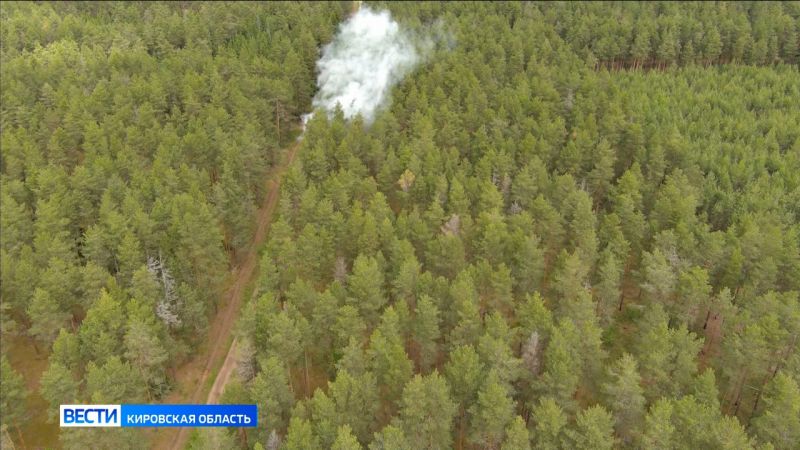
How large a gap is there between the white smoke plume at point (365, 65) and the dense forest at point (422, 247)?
339 centimetres

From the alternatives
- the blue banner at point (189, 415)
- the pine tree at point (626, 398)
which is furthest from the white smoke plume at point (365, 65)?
the pine tree at point (626, 398)

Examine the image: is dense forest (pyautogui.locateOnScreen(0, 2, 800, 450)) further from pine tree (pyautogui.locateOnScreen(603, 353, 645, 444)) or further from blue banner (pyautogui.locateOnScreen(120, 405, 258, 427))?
blue banner (pyautogui.locateOnScreen(120, 405, 258, 427))

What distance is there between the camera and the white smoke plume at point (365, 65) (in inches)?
3485

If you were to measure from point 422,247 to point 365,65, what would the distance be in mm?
49335

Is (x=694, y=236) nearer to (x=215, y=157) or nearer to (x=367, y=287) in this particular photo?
(x=367, y=287)

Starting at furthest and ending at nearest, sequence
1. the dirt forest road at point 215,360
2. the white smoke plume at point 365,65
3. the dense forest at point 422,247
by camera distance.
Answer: the white smoke plume at point 365,65
the dirt forest road at point 215,360
the dense forest at point 422,247

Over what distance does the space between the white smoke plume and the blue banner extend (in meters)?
44.5

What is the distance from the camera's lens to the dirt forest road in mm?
51875

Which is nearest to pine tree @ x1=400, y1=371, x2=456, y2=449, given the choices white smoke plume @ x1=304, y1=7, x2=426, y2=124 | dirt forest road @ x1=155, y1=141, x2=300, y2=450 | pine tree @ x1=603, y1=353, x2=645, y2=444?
pine tree @ x1=603, y1=353, x2=645, y2=444

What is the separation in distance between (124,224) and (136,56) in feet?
162

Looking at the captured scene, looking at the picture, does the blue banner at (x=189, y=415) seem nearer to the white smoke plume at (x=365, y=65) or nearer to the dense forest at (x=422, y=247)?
the dense forest at (x=422, y=247)

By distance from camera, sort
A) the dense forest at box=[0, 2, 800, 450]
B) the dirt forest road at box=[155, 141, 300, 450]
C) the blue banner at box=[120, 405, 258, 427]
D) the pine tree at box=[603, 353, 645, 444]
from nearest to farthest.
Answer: the pine tree at box=[603, 353, 645, 444], the dense forest at box=[0, 2, 800, 450], the blue banner at box=[120, 405, 258, 427], the dirt forest road at box=[155, 141, 300, 450]

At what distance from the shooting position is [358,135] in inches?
2884

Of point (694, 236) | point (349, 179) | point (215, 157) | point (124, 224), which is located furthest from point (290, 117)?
point (694, 236)
